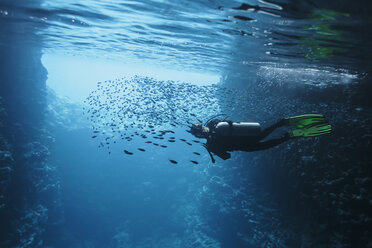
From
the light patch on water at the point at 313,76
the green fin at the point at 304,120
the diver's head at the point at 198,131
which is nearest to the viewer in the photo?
the diver's head at the point at 198,131

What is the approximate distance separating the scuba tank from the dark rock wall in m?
12.8

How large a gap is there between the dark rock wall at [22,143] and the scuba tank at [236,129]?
12780 millimetres

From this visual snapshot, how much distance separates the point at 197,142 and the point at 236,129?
122 cm

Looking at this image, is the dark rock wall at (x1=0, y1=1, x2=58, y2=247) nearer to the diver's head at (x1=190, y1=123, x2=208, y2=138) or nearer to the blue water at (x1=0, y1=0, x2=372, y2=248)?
the blue water at (x1=0, y1=0, x2=372, y2=248)

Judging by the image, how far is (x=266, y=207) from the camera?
1529cm

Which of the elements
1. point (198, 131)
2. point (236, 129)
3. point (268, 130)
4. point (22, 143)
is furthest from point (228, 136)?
point (22, 143)

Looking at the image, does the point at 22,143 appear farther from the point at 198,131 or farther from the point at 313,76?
the point at 313,76

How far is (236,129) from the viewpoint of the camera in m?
5.89

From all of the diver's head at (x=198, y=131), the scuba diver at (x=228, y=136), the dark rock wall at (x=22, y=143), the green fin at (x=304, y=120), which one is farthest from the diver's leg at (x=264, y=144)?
the dark rock wall at (x=22, y=143)

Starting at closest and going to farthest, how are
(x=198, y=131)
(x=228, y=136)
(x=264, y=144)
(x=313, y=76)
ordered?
(x=228, y=136) → (x=198, y=131) → (x=264, y=144) → (x=313, y=76)

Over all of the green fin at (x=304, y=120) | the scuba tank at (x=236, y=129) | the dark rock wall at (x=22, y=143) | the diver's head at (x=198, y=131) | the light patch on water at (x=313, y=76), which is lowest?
the dark rock wall at (x=22, y=143)

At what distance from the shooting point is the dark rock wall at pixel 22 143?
15.4m

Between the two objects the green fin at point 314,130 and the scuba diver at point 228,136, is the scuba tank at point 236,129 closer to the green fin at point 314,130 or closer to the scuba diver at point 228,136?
the scuba diver at point 228,136

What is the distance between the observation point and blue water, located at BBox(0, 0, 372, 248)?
29.6 ft
